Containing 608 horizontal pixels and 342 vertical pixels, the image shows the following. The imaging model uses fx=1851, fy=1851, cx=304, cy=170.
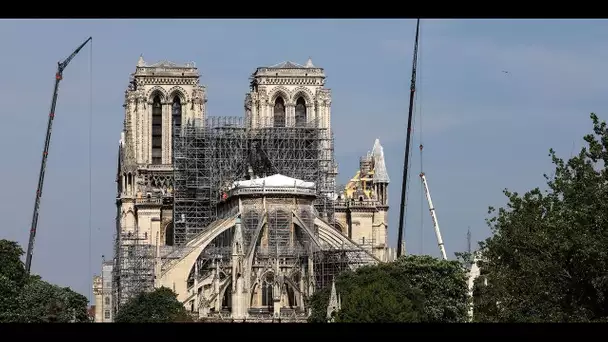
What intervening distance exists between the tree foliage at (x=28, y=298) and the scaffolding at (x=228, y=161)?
33.4 m

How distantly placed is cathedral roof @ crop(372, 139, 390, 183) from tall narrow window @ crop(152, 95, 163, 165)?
1819 cm

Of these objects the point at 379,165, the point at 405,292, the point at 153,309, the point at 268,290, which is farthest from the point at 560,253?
the point at 379,165

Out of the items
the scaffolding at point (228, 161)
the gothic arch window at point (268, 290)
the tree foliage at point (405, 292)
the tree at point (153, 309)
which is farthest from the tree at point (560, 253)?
the scaffolding at point (228, 161)

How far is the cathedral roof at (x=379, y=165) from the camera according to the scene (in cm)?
15200

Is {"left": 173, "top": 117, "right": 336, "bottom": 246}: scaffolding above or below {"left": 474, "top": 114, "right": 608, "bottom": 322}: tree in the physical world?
above

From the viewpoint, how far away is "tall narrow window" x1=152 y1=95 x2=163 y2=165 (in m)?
145

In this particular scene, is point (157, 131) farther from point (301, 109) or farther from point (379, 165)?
point (379, 165)

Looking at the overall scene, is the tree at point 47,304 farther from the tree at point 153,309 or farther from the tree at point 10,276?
the tree at point 153,309

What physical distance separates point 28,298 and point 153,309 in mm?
20348

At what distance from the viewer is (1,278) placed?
9562 centimetres

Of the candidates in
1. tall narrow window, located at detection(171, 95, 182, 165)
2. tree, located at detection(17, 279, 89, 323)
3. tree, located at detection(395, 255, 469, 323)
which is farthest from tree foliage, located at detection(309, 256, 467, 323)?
tall narrow window, located at detection(171, 95, 182, 165)

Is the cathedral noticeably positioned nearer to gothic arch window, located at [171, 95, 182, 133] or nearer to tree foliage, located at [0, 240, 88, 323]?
gothic arch window, located at [171, 95, 182, 133]

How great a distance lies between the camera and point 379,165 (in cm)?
15412

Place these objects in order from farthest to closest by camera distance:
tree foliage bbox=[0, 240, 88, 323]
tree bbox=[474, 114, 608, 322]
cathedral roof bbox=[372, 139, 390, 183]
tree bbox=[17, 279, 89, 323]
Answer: cathedral roof bbox=[372, 139, 390, 183] < tree foliage bbox=[0, 240, 88, 323] < tree bbox=[17, 279, 89, 323] < tree bbox=[474, 114, 608, 322]
